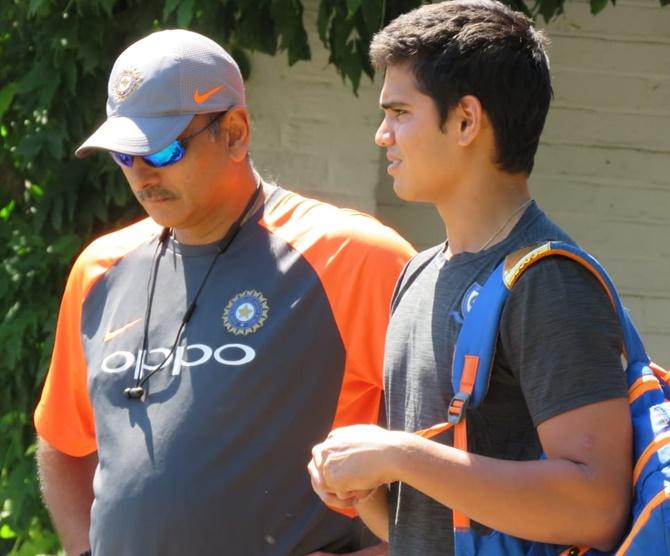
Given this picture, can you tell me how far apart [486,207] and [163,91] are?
941 mm

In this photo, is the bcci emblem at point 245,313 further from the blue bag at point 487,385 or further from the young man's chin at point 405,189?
the blue bag at point 487,385

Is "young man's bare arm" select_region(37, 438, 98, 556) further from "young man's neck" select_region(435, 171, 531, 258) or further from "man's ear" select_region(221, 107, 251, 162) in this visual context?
"young man's neck" select_region(435, 171, 531, 258)

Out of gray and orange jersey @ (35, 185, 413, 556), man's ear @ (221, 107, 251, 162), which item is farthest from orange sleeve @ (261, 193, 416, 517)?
man's ear @ (221, 107, 251, 162)

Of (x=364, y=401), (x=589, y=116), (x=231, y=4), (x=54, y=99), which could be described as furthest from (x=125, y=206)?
(x=364, y=401)

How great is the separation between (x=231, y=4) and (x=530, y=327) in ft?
8.90

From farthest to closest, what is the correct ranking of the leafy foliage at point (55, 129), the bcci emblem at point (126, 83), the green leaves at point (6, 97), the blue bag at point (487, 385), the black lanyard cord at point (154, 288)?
the green leaves at point (6, 97) → the leafy foliage at point (55, 129) → the bcci emblem at point (126, 83) → the black lanyard cord at point (154, 288) → the blue bag at point (487, 385)

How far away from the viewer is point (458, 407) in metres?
Answer: 1.90

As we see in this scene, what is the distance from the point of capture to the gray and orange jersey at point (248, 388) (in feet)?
8.27

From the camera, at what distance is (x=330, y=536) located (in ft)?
8.42

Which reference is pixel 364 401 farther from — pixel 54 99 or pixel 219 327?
pixel 54 99

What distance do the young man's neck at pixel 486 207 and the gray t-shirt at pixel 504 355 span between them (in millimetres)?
24

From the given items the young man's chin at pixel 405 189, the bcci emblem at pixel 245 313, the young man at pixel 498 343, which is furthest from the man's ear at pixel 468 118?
the bcci emblem at pixel 245 313

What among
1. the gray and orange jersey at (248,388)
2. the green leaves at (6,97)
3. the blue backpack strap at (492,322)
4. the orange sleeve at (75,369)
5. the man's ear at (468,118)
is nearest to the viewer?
the blue backpack strap at (492,322)

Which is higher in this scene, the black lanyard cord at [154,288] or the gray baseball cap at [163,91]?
the gray baseball cap at [163,91]
